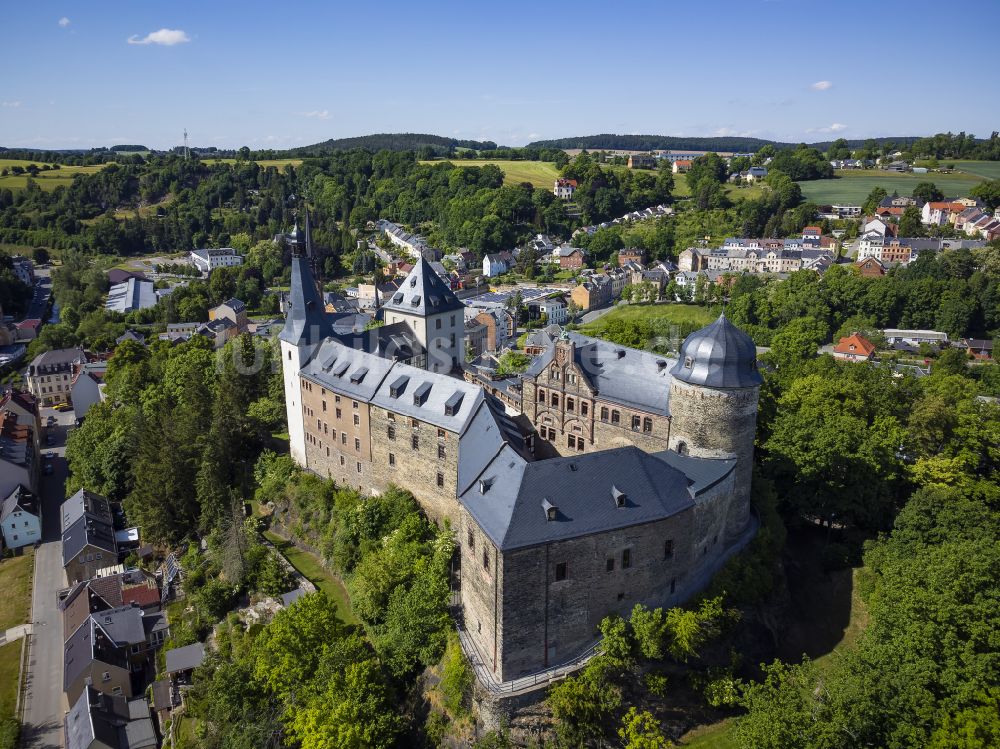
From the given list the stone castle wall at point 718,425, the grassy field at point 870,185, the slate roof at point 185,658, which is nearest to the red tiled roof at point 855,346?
the stone castle wall at point 718,425

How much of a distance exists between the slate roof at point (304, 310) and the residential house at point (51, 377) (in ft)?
201

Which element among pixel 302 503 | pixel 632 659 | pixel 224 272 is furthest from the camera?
pixel 224 272

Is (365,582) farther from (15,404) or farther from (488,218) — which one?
(488,218)

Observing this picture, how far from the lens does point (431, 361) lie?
5759 centimetres

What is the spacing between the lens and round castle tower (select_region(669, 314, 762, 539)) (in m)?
38.9

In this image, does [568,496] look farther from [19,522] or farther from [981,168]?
[981,168]

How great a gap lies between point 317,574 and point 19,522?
1379 inches

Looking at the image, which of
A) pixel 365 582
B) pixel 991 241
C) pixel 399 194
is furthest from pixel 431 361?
pixel 399 194

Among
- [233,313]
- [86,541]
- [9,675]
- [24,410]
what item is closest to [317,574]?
[9,675]

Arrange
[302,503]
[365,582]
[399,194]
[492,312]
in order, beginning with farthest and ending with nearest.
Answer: [399,194] → [492,312] → [302,503] → [365,582]

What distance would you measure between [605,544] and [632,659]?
557 centimetres

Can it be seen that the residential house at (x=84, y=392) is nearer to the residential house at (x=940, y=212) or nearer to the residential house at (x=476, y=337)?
the residential house at (x=476, y=337)

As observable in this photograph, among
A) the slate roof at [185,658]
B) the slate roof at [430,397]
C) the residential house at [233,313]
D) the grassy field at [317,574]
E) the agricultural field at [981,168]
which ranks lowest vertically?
the slate roof at [185,658]

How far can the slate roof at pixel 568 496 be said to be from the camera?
31906 mm
